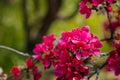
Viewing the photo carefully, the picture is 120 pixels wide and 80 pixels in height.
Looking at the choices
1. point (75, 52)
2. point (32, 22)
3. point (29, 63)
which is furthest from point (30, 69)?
point (32, 22)

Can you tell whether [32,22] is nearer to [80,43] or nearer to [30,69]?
[30,69]

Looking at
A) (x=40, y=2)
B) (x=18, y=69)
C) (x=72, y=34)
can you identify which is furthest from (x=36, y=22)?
(x=72, y=34)

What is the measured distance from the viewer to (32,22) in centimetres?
547

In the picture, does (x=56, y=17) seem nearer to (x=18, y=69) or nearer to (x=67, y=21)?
(x=67, y=21)

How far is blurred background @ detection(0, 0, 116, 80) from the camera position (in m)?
4.88

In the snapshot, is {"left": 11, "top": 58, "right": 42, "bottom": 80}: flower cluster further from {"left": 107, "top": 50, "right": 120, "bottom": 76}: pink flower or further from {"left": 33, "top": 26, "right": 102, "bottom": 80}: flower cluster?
{"left": 107, "top": 50, "right": 120, "bottom": 76}: pink flower

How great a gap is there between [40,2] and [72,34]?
152 inches

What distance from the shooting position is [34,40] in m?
5.07

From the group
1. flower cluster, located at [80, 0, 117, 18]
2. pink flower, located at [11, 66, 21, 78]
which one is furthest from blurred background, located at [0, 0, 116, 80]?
flower cluster, located at [80, 0, 117, 18]

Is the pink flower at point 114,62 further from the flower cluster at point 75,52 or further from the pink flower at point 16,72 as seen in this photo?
the pink flower at point 16,72

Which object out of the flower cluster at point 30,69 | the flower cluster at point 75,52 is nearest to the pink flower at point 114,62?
the flower cluster at point 75,52

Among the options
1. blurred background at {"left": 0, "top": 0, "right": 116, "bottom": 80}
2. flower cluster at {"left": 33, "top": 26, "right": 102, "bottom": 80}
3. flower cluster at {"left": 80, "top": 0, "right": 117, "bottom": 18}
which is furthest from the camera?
blurred background at {"left": 0, "top": 0, "right": 116, "bottom": 80}

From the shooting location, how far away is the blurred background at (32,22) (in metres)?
4.88

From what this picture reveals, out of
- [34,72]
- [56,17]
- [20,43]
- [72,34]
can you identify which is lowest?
[20,43]
